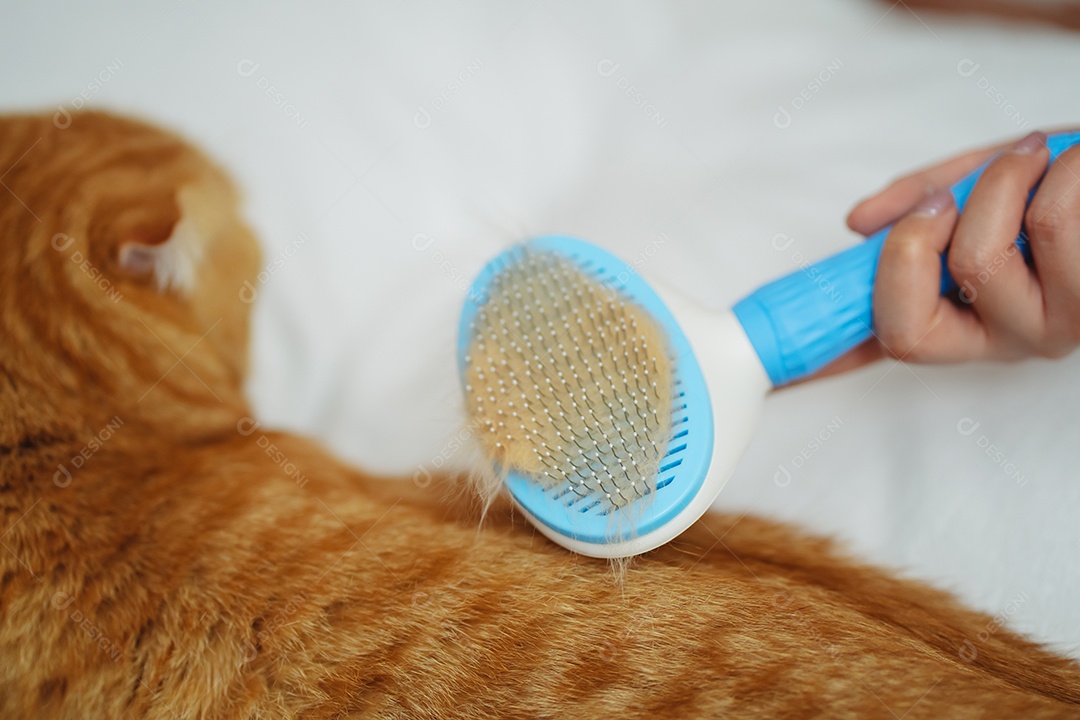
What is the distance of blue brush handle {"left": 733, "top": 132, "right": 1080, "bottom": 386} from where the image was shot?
640 mm

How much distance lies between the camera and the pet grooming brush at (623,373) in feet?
1.90

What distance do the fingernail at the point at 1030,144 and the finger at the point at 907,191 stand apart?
9cm

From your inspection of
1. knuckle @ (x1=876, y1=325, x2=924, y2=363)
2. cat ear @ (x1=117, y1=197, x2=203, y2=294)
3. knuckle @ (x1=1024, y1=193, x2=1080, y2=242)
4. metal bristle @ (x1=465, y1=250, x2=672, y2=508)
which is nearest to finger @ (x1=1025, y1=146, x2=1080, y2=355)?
knuckle @ (x1=1024, y1=193, x2=1080, y2=242)

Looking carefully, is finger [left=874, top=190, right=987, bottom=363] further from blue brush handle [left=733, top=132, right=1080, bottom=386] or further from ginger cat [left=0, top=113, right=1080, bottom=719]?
ginger cat [left=0, top=113, right=1080, bottom=719]

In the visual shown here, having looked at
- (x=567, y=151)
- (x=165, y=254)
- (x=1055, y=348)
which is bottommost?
(x=1055, y=348)

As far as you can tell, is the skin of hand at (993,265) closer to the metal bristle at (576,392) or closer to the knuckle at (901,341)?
the knuckle at (901,341)

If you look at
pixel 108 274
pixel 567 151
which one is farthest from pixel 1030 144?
pixel 108 274

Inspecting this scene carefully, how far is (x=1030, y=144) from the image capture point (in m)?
0.63

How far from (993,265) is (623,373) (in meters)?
0.33

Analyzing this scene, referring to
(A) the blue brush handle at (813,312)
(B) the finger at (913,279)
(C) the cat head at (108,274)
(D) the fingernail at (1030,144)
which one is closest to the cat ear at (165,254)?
(C) the cat head at (108,274)

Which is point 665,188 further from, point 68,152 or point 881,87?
point 68,152

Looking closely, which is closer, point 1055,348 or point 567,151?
point 1055,348

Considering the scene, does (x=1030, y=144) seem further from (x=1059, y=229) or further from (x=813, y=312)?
(x=813, y=312)

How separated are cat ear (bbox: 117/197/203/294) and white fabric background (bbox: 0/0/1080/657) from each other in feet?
0.50
